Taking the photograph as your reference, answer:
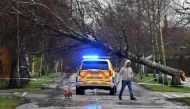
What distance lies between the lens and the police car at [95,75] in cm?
2325

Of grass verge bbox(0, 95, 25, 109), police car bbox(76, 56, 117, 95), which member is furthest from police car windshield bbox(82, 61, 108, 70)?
grass verge bbox(0, 95, 25, 109)

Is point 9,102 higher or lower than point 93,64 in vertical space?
lower

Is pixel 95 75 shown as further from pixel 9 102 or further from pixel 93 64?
pixel 9 102

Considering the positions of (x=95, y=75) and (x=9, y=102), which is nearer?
Result: (x=9, y=102)

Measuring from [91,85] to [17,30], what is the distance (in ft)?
16.3

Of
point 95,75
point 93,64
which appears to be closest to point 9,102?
point 95,75

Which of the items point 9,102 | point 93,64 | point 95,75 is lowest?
point 9,102

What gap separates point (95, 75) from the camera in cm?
2323

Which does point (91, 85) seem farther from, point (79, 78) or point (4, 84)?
point (4, 84)

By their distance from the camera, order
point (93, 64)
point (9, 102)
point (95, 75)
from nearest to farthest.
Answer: point (9, 102), point (95, 75), point (93, 64)

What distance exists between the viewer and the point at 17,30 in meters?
24.6

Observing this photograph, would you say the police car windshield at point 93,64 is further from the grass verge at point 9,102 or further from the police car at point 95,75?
the grass verge at point 9,102

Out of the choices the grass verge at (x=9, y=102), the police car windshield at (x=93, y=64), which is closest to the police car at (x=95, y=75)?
the police car windshield at (x=93, y=64)

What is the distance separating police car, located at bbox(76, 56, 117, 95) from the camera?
76.3 ft
